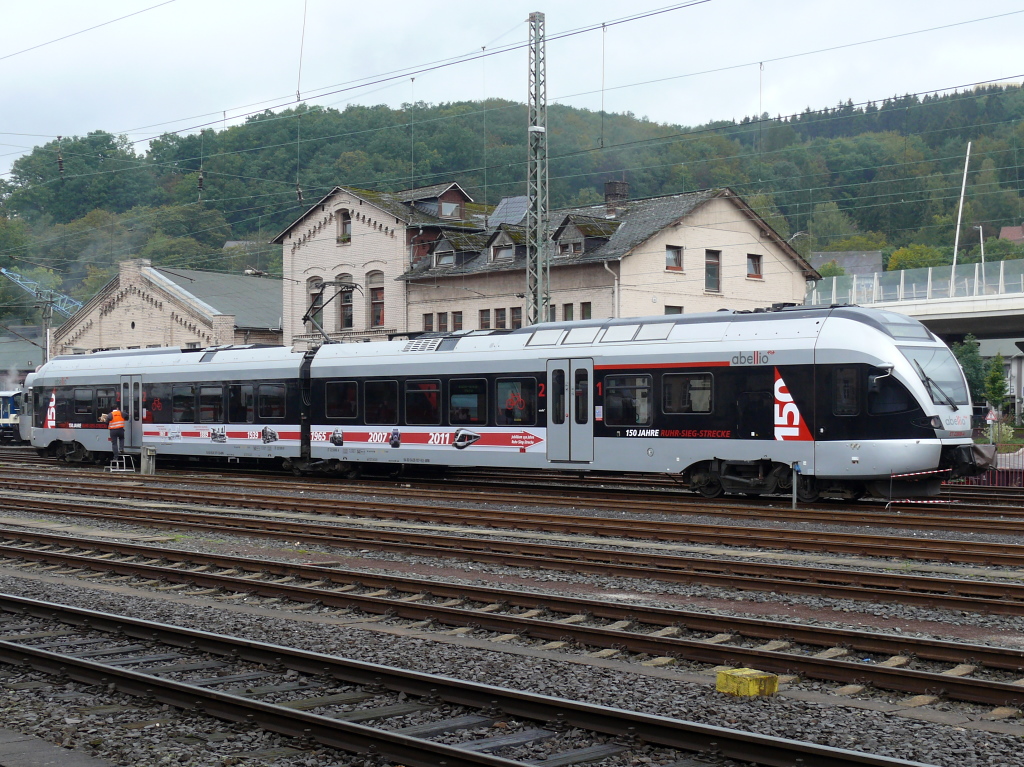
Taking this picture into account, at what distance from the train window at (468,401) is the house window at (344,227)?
28075 mm

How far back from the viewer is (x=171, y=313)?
56.2 metres

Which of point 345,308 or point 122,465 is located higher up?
point 345,308

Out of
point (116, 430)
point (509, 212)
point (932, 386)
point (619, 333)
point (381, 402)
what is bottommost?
point (116, 430)

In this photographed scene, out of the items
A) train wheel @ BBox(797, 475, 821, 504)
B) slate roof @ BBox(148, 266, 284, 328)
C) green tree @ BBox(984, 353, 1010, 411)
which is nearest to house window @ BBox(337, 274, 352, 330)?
slate roof @ BBox(148, 266, 284, 328)

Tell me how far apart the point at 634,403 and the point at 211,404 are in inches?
514

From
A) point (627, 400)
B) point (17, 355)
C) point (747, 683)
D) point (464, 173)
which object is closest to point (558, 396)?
point (627, 400)

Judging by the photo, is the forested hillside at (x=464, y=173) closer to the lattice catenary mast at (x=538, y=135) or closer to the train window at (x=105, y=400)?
the train window at (x=105, y=400)

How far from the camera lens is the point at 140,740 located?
666 centimetres

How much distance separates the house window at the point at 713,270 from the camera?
46000 millimetres

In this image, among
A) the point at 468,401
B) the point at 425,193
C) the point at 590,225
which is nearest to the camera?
the point at 468,401

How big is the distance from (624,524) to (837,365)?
4574 millimetres

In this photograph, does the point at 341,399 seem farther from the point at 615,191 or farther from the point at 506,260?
the point at 615,191

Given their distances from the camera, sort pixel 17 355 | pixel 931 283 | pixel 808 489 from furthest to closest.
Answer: pixel 17 355, pixel 931 283, pixel 808 489

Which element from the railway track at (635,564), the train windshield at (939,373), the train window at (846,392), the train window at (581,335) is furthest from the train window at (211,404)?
the train windshield at (939,373)
